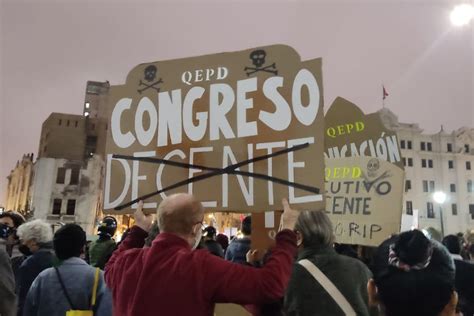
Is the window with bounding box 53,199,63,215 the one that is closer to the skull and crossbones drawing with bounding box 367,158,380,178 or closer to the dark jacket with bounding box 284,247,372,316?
the skull and crossbones drawing with bounding box 367,158,380,178

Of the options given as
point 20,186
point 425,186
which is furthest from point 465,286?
point 20,186

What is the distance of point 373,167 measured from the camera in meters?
5.34

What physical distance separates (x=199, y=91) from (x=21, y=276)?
2902 mm

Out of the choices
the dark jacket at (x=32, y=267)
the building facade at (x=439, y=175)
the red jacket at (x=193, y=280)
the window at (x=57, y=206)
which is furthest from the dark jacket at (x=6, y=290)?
the building facade at (x=439, y=175)

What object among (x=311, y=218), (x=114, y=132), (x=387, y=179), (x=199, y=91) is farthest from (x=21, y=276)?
(x=387, y=179)

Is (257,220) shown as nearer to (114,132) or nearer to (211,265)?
(211,265)

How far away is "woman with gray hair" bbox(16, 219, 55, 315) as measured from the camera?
15.5ft

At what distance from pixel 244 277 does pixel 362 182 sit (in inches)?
136

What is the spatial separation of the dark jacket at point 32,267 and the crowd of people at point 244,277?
19.4 inches

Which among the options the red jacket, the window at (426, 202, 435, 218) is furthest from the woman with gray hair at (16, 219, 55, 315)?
the window at (426, 202, 435, 218)

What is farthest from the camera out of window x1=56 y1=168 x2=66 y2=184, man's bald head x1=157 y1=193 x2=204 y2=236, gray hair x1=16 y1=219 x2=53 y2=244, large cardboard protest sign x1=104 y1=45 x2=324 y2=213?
window x1=56 y1=168 x2=66 y2=184

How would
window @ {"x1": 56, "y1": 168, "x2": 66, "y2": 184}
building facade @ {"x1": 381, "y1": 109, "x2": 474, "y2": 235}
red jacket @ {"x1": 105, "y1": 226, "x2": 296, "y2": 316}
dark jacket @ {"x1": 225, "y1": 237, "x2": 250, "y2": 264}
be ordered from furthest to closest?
building facade @ {"x1": 381, "y1": 109, "x2": 474, "y2": 235} → window @ {"x1": 56, "y1": 168, "x2": 66, "y2": 184} → dark jacket @ {"x1": 225, "y1": 237, "x2": 250, "y2": 264} → red jacket @ {"x1": 105, "y1": 226, "x2": 296, "y2": 316}

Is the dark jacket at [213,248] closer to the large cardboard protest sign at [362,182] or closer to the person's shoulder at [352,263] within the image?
the large cardboard protest sign at [362,182]

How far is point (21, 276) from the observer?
479cm
